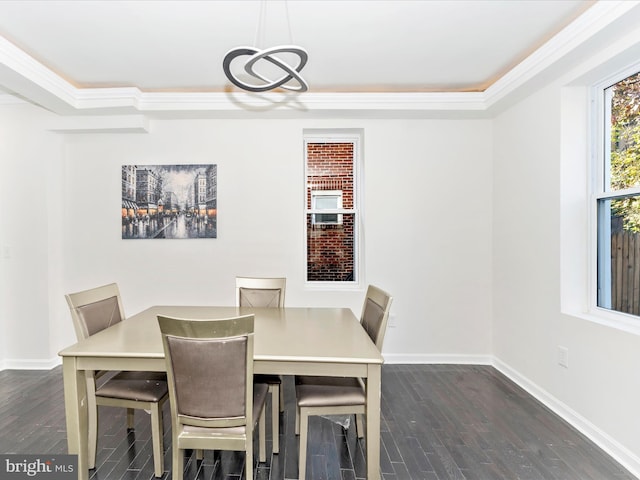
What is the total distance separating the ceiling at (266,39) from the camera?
210cm

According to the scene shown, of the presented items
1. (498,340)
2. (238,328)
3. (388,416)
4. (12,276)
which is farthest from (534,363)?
(12,276)

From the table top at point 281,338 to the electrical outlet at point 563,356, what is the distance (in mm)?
1616

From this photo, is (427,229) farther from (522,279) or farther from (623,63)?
(623,63)

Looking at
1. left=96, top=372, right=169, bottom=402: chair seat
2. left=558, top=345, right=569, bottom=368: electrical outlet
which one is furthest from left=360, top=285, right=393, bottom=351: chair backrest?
left=558, top=345, right=569, bottom=368: electrical outlet

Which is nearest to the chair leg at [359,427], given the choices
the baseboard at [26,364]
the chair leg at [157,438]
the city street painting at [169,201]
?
the chair leg at [157,438]

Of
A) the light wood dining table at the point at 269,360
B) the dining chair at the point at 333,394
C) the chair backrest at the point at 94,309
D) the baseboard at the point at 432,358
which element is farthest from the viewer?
the baseboard at the point at 432,358

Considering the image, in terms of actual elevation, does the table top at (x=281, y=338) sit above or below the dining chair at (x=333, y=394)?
above

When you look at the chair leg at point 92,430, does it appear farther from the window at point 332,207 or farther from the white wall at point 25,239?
Answer: the window at point 332,207

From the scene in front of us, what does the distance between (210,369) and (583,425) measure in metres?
2.49

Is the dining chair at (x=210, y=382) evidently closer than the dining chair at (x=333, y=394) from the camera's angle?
Yes

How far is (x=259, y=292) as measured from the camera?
2834 millimetres

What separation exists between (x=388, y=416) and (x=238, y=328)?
162 centimetres

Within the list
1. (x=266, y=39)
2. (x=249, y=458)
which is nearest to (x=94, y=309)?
(x=249, y=458)

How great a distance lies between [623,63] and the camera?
86.1 inches
